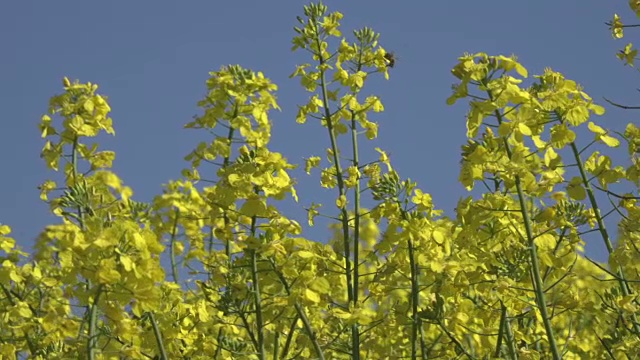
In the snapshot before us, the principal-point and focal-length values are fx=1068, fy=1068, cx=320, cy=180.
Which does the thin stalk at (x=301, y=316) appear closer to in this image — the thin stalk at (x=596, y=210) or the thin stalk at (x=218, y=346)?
the thin stalk at (x=218, y=346)

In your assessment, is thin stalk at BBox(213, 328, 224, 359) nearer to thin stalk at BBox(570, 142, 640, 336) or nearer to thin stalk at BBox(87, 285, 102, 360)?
thin stalk at BBox(87, 285, 102, 360)

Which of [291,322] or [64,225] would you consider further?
[291,322]

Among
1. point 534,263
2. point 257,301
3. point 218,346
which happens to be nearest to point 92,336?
point 257,301

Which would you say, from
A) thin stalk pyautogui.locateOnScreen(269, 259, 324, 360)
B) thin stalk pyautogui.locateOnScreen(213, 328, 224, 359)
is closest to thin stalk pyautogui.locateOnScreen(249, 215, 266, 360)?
thin stalk pyautogui.locateOnScreen(269, 259, 324, 360)

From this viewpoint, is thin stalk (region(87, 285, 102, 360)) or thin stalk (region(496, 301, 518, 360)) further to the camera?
thin stalk (region(496, 301, 518, 360))

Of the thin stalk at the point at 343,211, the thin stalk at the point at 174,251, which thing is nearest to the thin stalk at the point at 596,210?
the thin stalk at the point at 343,211

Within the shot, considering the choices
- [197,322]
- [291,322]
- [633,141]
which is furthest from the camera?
[197,322]

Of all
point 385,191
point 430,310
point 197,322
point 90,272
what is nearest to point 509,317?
point 430,310

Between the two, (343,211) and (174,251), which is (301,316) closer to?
(343,211)

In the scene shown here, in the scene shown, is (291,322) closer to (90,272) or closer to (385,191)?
(385,191)

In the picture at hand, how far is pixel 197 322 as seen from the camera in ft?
20.0

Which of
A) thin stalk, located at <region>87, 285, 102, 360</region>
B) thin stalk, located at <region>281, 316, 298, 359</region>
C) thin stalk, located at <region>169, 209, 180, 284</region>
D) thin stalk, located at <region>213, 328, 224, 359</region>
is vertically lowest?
thin stalk, located at <region>87, 285, 102, 360</region>

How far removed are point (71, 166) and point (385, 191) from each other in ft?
5.69

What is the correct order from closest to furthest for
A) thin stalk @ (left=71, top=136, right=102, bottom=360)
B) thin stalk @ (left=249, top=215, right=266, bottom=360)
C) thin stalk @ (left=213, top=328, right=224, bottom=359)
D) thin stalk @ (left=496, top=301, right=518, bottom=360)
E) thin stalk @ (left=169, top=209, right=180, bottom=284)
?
thin stalk @ (left=71, top=136, right=102, bottom=360), thin stalk @ (left=249, top=215, right=266, bottom=360), thin stalk @ (left=496, top=301, right=518, bottom=360), thin stalk @ (left=213, top=328, right=224, bottom=359), thin stalk @ (left=169, top=209, right=180, bottom=284)
